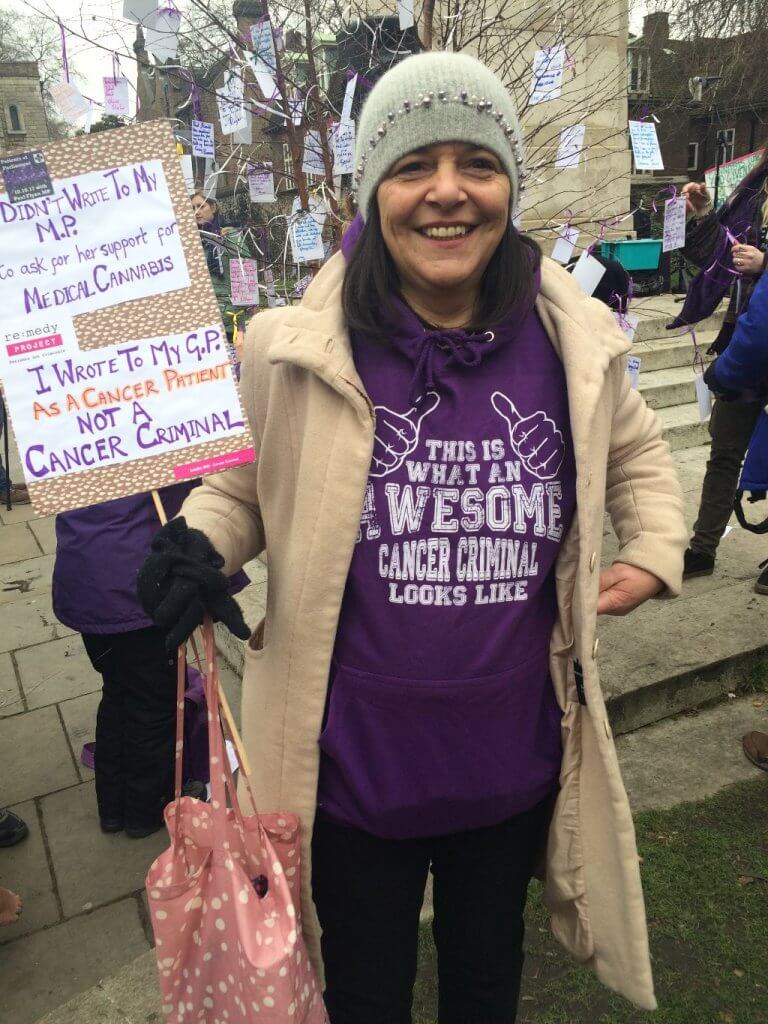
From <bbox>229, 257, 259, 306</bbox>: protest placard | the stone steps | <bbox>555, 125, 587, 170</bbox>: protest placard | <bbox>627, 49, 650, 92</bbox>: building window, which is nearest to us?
<bbox>555, 125, 587, 170</bbox>: protest placard

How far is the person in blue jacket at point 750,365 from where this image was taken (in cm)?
297

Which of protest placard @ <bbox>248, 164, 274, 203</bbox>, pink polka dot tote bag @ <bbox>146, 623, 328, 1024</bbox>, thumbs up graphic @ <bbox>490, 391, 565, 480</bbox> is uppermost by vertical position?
protest placard @ <bbox>248, 164, 274, 203</bbox>

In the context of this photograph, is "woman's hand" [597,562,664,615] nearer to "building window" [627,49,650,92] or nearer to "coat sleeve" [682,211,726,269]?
"coat sleeve" [682,211,726,269]

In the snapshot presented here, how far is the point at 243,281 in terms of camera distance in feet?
12.3

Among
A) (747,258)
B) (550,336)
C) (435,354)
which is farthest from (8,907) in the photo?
(747,258)

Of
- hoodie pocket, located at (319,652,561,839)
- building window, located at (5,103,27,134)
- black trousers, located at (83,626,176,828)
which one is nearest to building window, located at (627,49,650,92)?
black trousers, located at (83,626,176,828)

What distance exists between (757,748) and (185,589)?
263 cm

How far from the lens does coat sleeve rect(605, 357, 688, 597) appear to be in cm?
154

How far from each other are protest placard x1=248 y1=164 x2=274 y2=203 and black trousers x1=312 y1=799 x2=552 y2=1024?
121 inches

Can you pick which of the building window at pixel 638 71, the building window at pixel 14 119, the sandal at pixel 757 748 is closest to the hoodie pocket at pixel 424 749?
the sandal at pixel 757 748

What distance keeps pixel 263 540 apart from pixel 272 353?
43cm

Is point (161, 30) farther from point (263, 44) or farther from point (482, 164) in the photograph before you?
point (482, 164)

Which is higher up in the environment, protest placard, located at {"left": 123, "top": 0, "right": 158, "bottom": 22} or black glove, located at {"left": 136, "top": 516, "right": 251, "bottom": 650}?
protest placard, located at {"left": 123, "top": 0, "right": 158, "bottom": 22}

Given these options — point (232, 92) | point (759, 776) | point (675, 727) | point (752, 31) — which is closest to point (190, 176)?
point (232, 92)
